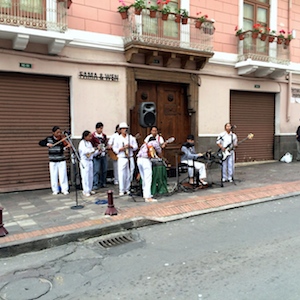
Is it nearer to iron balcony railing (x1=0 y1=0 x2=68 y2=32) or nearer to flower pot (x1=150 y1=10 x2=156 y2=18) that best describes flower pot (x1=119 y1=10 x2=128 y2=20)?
flower pot (x1=150 y1=10 x2=156 y2=18)

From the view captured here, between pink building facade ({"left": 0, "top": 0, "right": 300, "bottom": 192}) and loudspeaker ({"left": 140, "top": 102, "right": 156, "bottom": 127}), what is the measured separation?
2.1 inches

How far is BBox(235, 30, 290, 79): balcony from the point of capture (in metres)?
12.2

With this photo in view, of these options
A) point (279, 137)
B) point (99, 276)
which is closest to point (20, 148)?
point (99, 276)

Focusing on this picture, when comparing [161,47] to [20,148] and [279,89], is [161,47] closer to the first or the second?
[20,148]

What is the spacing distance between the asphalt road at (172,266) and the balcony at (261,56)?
759 cm

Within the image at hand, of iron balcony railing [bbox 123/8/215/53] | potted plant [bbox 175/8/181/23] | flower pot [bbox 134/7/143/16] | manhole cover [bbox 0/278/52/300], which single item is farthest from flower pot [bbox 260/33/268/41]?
manhole cover [bbox 0/278/52/300]

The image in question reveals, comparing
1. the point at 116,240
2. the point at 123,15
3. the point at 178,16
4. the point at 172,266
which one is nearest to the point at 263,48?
the point at 178,16

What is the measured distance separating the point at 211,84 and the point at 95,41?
4.45 m

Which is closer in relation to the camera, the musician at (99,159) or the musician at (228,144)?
the musician at (99,159)

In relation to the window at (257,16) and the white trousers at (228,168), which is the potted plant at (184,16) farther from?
the white trousers at (228,168)

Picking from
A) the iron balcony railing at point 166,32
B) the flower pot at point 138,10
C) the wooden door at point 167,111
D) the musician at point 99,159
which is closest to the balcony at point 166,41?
the iron balcony railing at point 166,32

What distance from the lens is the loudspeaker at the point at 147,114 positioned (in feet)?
26.3

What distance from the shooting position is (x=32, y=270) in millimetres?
4336

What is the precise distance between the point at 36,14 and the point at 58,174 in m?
4.15
